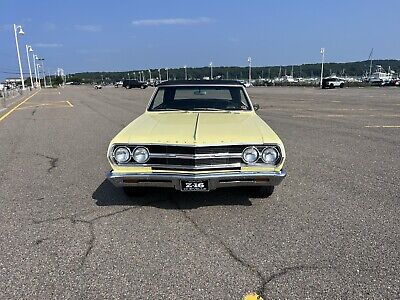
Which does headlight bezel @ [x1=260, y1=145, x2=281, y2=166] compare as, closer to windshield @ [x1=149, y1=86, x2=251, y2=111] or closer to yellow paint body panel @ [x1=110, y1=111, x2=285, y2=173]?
yellow paint body panel @ [x1=110, y1=111, x2=285, y2=173]

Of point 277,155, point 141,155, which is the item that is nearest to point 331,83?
point 277,155

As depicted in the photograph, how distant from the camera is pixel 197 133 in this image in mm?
3949

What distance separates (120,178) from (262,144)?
5.48 ft

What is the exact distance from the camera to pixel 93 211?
167 inches

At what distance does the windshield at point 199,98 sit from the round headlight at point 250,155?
1.76 m

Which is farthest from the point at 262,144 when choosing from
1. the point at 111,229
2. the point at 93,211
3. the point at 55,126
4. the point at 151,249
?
the point at 55,126

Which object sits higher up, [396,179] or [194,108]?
[194,108]

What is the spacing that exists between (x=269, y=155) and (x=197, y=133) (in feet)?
2.84

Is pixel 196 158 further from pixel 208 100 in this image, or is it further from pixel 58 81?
pixel 58 81

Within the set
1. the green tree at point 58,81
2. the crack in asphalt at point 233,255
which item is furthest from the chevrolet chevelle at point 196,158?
the green tree at point 58,81

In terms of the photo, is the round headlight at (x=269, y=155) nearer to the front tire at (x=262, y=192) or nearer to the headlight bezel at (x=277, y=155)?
the headlight bezel at (x=277, y=155)

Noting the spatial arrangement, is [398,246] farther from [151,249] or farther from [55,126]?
[55,126]

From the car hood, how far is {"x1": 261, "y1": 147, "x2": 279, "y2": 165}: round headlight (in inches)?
4.0

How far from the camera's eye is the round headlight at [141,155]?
3.90 m
